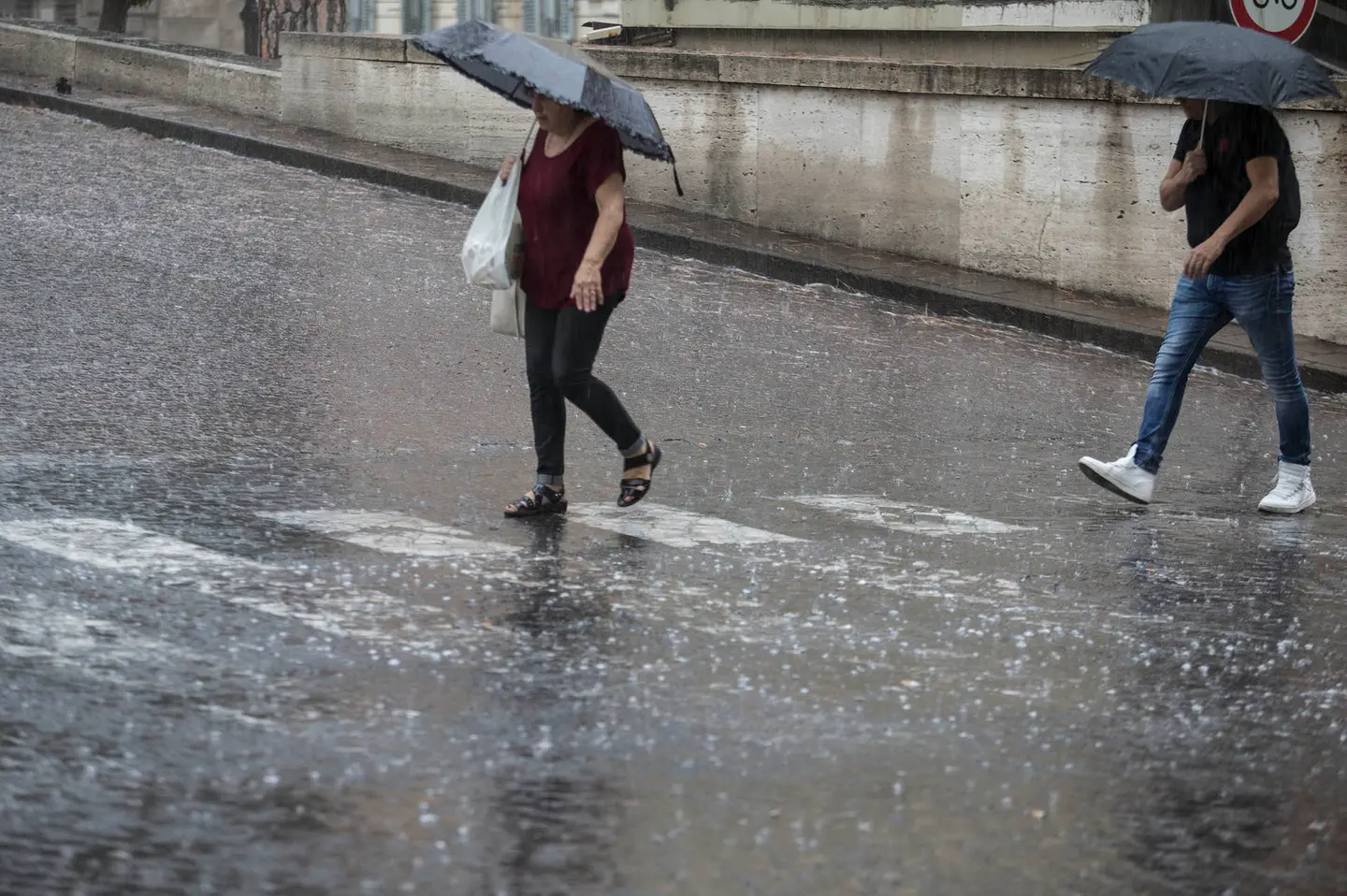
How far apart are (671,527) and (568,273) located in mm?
937

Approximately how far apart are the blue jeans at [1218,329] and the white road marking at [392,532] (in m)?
2.78

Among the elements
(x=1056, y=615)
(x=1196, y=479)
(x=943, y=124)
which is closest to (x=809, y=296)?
(x=943, y=124)

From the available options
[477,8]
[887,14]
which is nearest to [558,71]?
[887,14]

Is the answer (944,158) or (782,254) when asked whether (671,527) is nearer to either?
(782,254)

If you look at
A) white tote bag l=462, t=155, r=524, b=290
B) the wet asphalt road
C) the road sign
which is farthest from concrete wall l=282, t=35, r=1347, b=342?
white tote bag l=462, t=155, r=524, b=290

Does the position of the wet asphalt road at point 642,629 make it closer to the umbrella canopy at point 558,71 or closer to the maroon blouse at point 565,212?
Answer: the maroon blouse at point 565,212

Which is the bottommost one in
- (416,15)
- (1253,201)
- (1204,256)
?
(1204,256)

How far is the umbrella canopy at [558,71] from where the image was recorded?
718cm

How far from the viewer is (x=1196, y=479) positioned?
29.9 feet

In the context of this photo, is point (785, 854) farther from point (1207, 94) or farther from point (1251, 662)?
point (1207, 94)

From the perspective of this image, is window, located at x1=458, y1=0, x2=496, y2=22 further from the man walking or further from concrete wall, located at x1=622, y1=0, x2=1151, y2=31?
the man walking

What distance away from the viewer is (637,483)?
25.5ft

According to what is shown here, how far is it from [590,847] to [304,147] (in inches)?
586

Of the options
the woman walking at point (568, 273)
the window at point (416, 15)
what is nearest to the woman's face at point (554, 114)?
the woman walking at point (568, 273)
